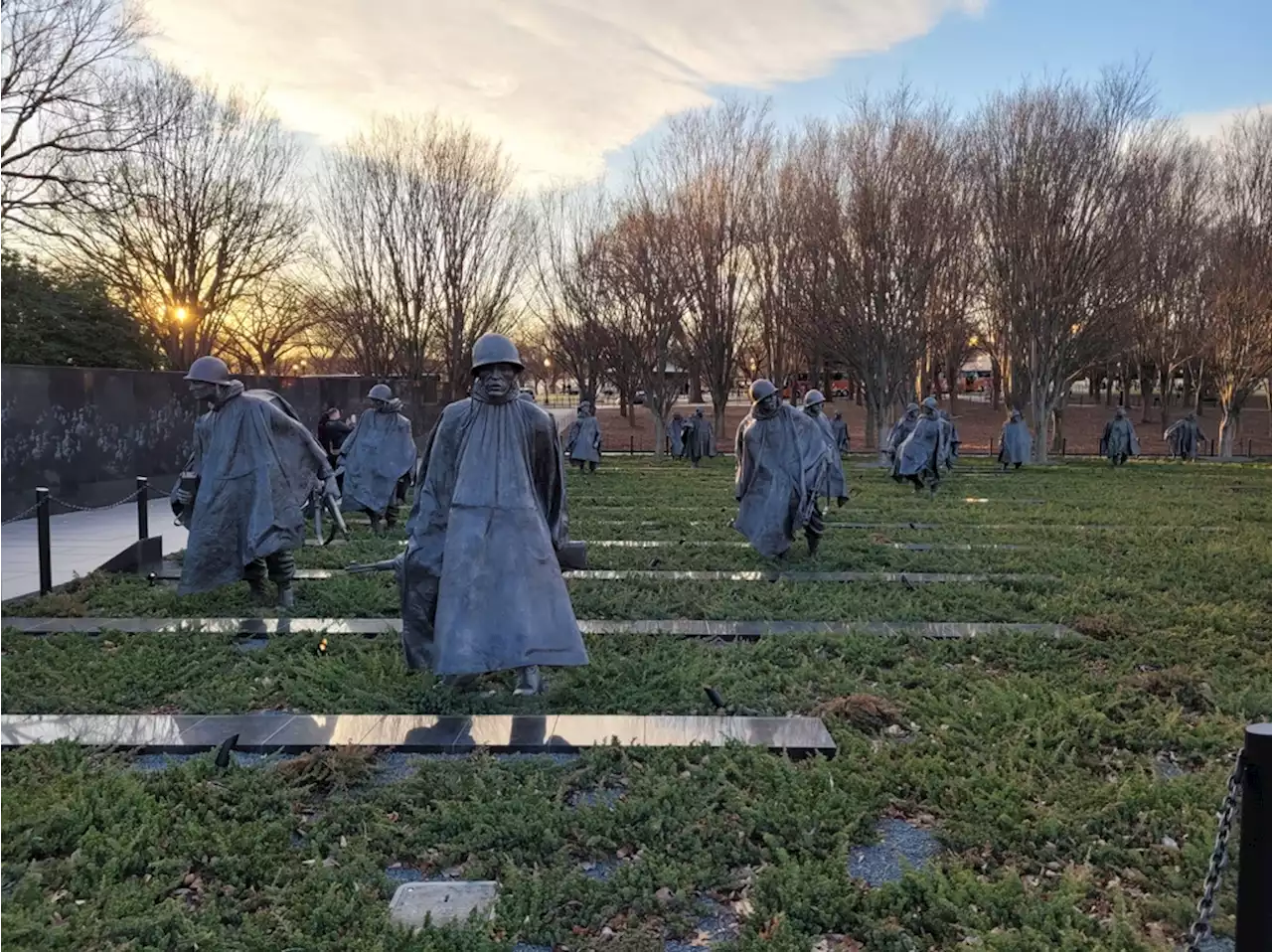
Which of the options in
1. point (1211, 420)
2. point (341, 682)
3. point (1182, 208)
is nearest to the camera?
point (341, 682)

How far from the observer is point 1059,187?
2856cm

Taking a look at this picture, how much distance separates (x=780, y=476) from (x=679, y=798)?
645cm

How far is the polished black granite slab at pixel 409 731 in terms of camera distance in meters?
4.85

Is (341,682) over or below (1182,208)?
below

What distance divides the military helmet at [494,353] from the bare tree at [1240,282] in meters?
33.9

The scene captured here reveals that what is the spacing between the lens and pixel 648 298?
34.3m

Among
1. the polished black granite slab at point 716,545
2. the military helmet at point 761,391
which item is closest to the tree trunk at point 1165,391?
the polished black granite slab at point 716,545

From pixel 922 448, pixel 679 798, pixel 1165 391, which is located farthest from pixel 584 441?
pixel 1165 391

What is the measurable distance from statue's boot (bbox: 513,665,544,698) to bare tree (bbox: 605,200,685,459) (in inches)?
1098

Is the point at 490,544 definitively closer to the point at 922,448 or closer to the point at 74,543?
the point at 74,543

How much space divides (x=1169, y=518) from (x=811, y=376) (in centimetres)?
2813

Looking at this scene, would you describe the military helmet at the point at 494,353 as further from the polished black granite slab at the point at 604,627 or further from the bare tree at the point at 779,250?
the bare tree at the point at 779,250

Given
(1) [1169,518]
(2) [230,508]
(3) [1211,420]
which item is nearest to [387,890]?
(2) [230,508]

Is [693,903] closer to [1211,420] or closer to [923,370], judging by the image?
[923,370]
